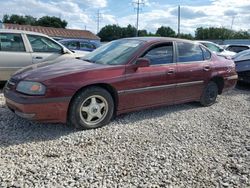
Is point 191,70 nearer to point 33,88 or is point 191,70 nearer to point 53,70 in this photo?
point 53,70

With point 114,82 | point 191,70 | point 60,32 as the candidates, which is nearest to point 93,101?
point 114,82

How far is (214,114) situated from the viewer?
5.76m

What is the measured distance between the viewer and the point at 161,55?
17.6 ft

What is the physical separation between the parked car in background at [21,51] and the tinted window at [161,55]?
248 centimetres

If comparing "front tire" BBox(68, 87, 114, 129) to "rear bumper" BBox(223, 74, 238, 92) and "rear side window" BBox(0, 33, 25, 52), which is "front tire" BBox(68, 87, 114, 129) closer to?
"rear bumper" BBox(223, 74, 238, 92)

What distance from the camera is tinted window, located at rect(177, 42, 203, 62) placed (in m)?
5.66

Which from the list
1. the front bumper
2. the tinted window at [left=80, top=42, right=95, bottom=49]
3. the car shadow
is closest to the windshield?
the car shadow

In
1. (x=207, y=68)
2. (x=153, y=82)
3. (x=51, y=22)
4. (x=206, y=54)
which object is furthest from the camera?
(x=51, y=22)

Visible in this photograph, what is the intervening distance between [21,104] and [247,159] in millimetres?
3162

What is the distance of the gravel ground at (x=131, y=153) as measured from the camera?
Result: 3.11 metres

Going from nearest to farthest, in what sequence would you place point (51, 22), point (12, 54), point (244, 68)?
point (12, 54), point (244, 68), point (51, 22)

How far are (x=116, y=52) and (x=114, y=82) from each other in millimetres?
812

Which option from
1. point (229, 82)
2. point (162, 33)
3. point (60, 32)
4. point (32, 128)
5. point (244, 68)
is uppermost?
point (162, 33)

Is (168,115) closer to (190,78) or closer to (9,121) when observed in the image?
(190,78)
